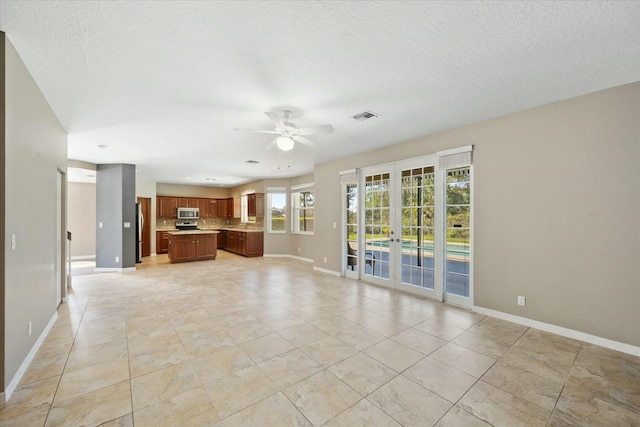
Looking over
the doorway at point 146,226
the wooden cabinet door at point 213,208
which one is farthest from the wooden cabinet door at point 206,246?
the wooden cabinet door at point 213,208

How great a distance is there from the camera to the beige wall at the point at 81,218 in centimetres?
861

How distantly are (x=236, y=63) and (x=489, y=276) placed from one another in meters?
4.00

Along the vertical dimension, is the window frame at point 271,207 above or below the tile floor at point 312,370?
above

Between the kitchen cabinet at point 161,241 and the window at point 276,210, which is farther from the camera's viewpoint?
the kitchen cabinet at point 161,241

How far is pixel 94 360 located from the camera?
8.53 feet

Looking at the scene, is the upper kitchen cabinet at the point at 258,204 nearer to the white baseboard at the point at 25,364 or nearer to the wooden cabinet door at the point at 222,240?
→ the wooden cabinet door at the point at 222,240

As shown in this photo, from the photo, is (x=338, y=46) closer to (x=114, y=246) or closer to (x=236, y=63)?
(x=236, y=63)

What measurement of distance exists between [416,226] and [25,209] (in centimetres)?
486

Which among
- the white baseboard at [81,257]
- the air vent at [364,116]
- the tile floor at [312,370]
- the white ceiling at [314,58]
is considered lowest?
the tile floor at [312,370]

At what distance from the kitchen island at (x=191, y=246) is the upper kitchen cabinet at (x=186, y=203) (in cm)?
288

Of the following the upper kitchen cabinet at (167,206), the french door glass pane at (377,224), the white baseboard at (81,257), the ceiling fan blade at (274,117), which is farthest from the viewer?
the upper kitchen cabinet at (167,206)

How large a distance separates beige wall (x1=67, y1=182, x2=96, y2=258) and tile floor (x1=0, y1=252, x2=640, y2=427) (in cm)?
585

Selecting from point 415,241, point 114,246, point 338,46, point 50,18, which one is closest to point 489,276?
point 415,241

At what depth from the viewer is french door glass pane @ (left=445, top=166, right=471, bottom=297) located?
411 centimetres
